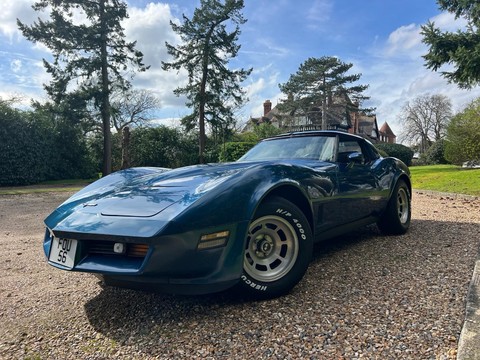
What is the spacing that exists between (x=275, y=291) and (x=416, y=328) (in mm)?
874

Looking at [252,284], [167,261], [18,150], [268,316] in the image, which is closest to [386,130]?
[18,150]

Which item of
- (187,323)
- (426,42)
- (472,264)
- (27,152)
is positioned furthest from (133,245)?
(27,152)

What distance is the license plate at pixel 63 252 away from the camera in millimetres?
2129

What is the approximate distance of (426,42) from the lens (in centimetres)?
1105

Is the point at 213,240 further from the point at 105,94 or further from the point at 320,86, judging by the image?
the point at 320,86

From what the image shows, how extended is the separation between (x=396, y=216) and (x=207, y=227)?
3050 mm

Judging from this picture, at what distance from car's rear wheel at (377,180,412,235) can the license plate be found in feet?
11.5

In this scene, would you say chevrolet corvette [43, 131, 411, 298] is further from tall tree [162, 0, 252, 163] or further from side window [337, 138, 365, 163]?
tall tree [162, 0, 252, 163]

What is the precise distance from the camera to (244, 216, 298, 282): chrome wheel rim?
2.38 metres

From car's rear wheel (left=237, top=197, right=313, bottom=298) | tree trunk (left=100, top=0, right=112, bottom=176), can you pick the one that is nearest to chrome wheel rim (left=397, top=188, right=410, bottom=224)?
car's rear wheel (left=237, top=197, right=313, bottom=298)

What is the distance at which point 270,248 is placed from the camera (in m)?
2.47

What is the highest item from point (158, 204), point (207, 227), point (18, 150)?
point (18, 150)

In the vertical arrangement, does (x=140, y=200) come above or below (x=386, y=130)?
below

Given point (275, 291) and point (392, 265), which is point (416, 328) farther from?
point (392, 265)
